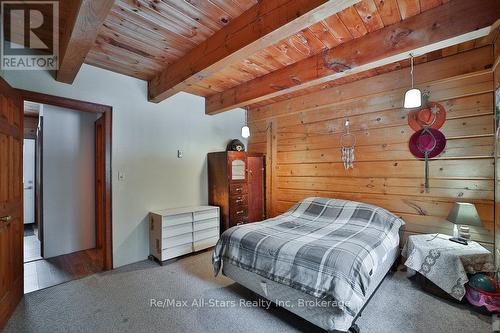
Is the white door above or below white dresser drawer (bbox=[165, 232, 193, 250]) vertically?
above

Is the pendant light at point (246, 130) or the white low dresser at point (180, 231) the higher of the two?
the pendant light at point (246, 130)

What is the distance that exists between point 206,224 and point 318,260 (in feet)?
6.91

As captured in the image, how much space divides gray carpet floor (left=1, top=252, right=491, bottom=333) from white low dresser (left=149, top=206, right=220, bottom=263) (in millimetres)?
502

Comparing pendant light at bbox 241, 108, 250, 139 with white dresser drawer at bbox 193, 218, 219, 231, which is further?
pendant light at bbox 241, 108, 250, 139

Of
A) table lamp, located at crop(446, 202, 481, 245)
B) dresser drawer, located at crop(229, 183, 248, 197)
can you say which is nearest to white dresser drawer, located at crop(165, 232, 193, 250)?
dresser drawer, located at crop(229, 183, 248, 197)

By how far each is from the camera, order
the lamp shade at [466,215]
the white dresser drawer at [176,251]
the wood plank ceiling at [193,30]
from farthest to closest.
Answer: the white dresser drawer at [176,251] < the lamp shade at [466,215] < the wood plank ceiling at [193,30]

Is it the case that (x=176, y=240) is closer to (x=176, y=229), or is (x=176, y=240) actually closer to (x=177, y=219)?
(x=176, y=229)

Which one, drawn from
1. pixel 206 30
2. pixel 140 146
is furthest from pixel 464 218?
pixel 140 146

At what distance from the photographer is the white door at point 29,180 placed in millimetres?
5191

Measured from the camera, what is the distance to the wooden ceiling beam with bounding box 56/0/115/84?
141 cm

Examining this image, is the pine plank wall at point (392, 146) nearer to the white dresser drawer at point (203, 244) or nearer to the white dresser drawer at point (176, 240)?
the white dresser drawer at point (203, 244)

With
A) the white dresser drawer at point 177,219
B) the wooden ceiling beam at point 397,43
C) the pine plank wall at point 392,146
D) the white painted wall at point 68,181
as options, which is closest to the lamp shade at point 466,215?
the pine plank wall at point 392,146

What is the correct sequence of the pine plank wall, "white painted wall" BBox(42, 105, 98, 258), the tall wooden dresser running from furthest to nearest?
the tall wooden dresser → "white painted wall" BBox(42, 105, 98, 258) → the pine plank wall

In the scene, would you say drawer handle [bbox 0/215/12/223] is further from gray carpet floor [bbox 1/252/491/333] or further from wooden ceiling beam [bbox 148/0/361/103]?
wooden ceiling beam [bbox 148/0/361/103]
